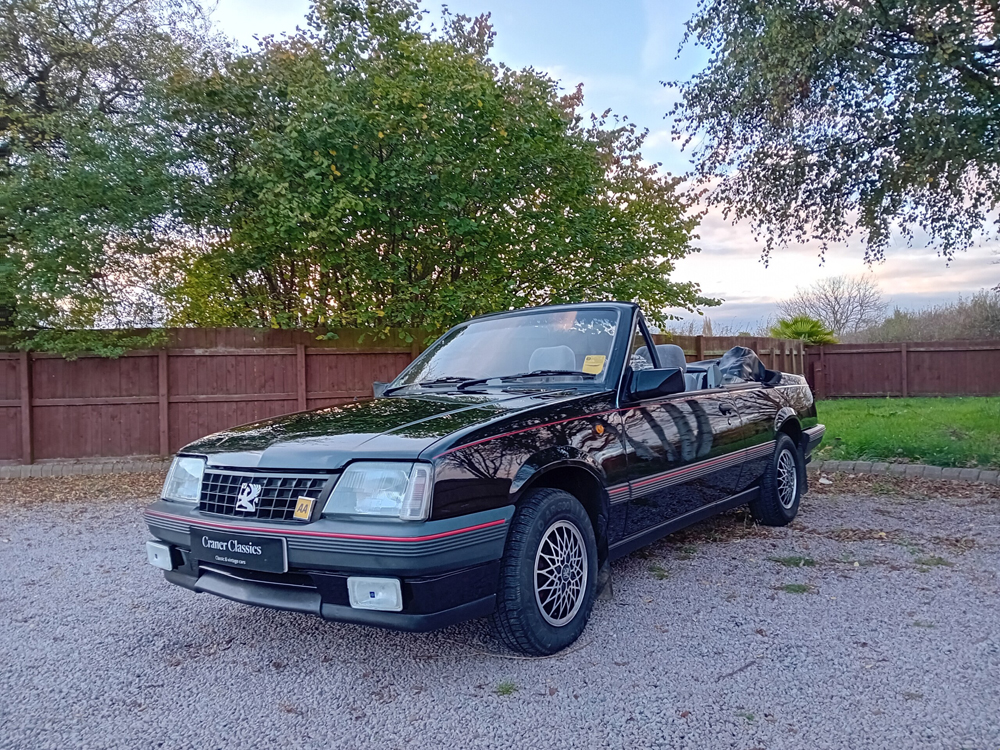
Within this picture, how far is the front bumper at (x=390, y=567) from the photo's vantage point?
2679 mm

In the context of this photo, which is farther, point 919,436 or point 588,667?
point 919,436

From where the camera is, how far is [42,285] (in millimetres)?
8500

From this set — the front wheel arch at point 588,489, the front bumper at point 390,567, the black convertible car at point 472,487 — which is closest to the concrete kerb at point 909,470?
the black convertible car at point 472,487

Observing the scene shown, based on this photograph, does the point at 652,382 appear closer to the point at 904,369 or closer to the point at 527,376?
the point at 527,376

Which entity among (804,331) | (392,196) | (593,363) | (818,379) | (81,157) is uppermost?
(81,157)

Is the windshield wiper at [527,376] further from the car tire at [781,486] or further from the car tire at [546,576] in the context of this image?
the car tire at [781,486]

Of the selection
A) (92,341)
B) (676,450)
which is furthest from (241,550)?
(92,341)

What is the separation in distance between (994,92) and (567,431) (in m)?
6.92

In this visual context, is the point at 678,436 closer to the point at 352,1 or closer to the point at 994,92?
the point at 994,92

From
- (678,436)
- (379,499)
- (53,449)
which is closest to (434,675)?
(379,499)

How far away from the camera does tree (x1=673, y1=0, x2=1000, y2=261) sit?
7172 millimetres

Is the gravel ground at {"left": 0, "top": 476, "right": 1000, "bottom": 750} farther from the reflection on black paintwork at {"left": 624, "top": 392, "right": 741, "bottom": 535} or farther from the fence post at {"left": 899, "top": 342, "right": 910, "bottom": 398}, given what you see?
the fence post at {"left": 899, "top": 342, "right": 910, "bottom": 398}

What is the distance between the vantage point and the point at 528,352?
13.9ft

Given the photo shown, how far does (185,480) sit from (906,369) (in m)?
20.4
